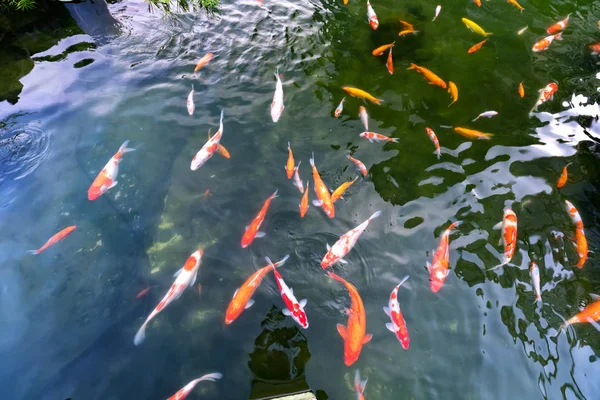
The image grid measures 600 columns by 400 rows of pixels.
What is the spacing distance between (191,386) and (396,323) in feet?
7.82

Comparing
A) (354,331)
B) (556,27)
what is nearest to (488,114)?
(556,27)

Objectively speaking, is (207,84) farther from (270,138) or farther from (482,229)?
(482,229)

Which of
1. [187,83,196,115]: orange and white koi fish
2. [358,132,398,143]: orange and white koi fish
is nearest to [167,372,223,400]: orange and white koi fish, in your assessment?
[358,132,398,143]: orange and white koi fish

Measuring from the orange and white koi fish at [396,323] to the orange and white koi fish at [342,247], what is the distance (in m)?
0.77

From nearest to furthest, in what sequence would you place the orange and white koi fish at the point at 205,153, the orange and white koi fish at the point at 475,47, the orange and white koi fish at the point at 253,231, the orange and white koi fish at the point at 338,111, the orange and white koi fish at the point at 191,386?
the orange and white koi fish at the point at 191,386 → the orange and white koi fish at the point at 253,231 → the orange and white koi fish at the point at 205,153 → the orange and white koi fish at the point at 338,111 → the orange and white koi fish at the point at 475,47

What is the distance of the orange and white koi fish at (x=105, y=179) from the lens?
5.11 meters

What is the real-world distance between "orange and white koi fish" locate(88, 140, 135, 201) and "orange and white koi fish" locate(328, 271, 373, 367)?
12.5 ft

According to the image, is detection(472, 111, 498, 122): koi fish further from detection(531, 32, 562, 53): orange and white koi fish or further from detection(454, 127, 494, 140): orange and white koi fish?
detection(531, 32, 562, 53): orange and white koi fish

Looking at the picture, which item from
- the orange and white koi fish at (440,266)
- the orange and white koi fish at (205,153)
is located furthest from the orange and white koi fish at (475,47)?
the orange and white koi fish at (205,153)

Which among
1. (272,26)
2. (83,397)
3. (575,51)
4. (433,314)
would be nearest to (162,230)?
(83,397)

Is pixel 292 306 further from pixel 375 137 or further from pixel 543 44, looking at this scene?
pixel 543 44

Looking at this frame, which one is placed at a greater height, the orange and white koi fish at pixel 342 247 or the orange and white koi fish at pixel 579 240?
the orange and white koi fish at pixel 342 247

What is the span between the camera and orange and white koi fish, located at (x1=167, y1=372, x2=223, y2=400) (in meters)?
3.64

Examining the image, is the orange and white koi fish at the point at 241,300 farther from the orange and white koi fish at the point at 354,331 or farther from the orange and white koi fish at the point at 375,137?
the orange and white koi fish at the point at 375,137
